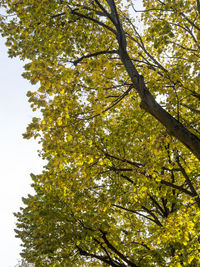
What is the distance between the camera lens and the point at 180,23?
828 cm

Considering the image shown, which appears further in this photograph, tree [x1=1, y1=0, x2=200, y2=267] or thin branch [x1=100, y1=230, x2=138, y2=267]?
thin branch [x1=100, y1=230, x2=138, y2=267]

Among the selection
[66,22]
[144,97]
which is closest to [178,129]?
[144,97]

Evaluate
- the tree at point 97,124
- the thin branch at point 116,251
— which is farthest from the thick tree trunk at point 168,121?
the thin branch at point 116,251

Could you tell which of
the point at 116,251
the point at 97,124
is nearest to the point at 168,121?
the point at 97,124

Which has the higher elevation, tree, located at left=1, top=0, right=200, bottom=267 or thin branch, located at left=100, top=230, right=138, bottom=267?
tree, located at left=1, top=0, right=200, bottom=267

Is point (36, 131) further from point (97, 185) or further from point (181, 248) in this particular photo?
point (181, 248)

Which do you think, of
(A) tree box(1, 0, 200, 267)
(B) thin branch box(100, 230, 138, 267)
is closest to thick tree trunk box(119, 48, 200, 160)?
(A) tree box(1, 0, 200, 267)

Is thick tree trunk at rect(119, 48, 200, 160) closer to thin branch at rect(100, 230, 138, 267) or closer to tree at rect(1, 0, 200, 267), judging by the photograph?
tree at rect(1, 0, 200, 267)

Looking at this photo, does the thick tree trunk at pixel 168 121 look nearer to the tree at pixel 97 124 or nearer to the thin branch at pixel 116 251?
the tree at pixel 97 124

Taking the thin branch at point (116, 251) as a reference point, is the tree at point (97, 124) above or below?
above

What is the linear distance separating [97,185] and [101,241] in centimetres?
215

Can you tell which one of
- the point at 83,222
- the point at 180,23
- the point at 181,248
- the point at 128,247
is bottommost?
the point at 181,248

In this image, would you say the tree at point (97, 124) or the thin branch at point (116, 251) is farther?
the thin branch at point (116, 251)

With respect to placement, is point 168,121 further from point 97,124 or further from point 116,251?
point 116,251
